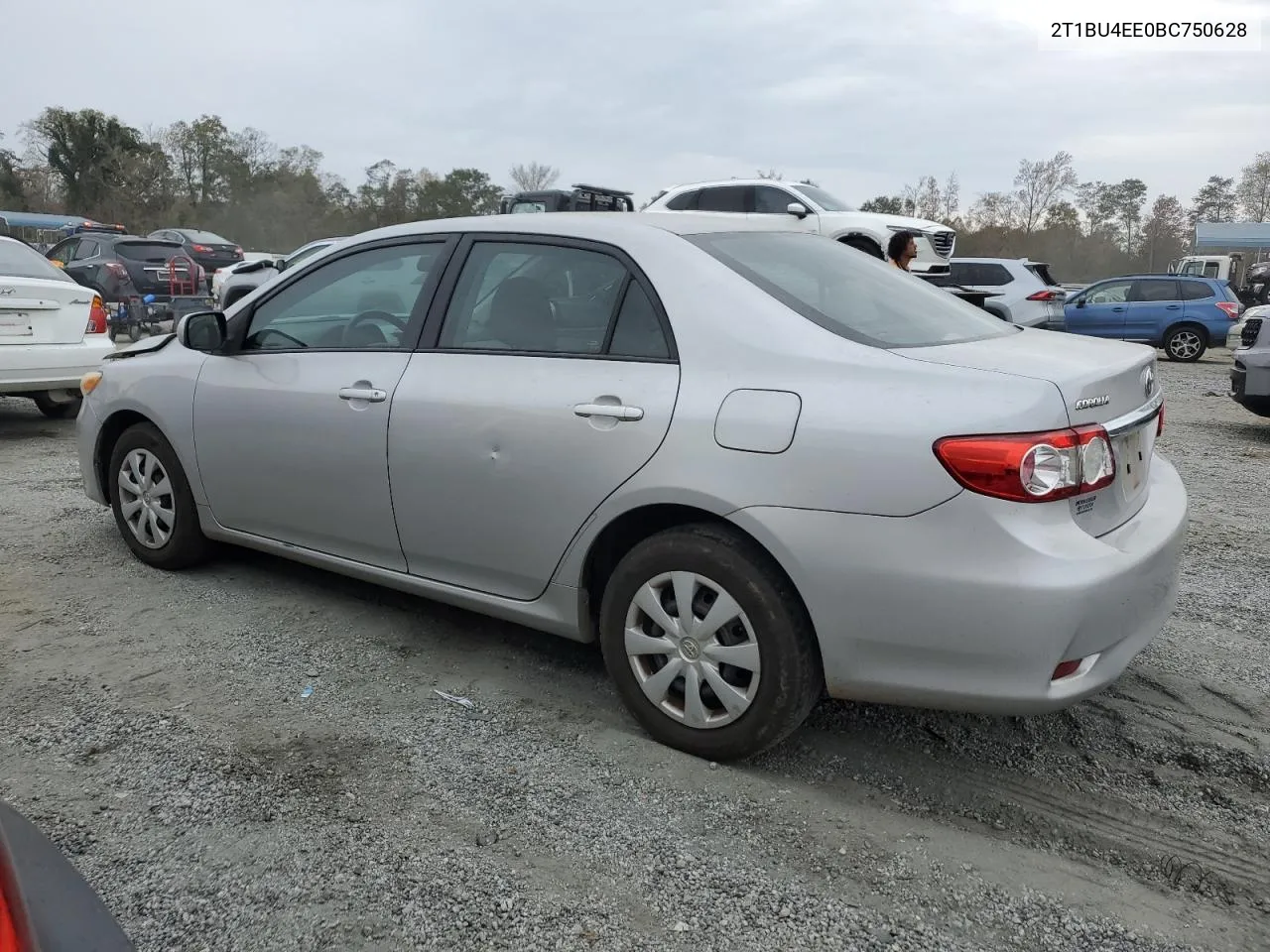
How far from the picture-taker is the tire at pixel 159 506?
428 cm

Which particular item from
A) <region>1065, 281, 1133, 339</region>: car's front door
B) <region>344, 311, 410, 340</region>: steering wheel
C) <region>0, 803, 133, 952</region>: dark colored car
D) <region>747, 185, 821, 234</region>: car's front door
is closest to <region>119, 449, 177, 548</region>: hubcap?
<region>344, 311, 410, 340</region>: steering wheel

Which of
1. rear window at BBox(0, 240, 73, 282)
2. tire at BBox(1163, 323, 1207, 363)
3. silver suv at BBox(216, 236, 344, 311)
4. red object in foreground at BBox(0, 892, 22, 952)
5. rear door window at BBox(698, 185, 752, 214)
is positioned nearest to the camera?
red object in foreground at BBox(0, 892, 22, 952)

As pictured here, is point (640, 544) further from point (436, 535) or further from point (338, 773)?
point (338, 773)

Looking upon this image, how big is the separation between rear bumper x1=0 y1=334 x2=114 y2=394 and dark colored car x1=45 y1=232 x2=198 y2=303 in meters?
8.94

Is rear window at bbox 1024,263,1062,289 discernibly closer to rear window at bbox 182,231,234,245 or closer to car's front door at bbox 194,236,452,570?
car's front door at bbox 194,236,452,570

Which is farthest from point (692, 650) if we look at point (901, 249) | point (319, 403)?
point (901, 249)

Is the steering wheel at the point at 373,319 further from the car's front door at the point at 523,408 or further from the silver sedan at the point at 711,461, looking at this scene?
the car's front door at the point at 523,408

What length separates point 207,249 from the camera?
992 inches

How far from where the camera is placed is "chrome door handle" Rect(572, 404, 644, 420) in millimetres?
2871

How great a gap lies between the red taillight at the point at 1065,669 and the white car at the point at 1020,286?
1279 centimetres

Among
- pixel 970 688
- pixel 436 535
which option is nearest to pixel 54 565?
pixel 436 535

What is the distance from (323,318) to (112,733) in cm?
169

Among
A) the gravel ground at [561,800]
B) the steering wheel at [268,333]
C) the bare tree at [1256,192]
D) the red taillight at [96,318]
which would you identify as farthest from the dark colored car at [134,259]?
the bare tree at [1256,192]

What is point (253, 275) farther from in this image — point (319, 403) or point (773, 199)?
point (319, 403)
